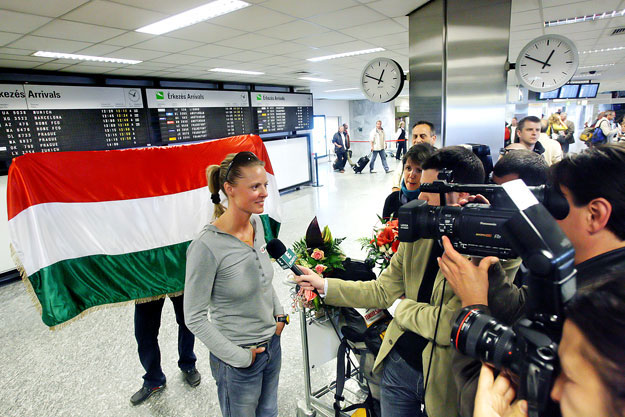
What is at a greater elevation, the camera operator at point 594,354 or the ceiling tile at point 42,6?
the ceiling tile at point 42,6

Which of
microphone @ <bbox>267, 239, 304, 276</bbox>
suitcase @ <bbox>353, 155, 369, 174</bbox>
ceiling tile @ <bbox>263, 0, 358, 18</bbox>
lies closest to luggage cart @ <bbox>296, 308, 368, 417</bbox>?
microphone @ <bbox>267, 239, 304, 276</bbox>

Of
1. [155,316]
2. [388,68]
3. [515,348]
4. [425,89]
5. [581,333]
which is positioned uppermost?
[388,68]

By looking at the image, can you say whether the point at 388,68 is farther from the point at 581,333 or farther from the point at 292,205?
the point at 292,205

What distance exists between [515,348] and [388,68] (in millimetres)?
3416

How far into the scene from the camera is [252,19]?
3.00 m

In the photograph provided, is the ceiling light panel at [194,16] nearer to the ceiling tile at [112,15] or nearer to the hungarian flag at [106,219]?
the ceiling tile at [112,15]

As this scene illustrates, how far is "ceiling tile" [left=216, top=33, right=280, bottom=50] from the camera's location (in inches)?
141

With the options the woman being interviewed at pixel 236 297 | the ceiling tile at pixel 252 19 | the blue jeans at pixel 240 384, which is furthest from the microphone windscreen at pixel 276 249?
the ceiling tile at pixel 252 19

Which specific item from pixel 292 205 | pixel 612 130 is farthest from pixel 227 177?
pixel 612 130

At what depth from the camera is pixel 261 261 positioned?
1.45 meters

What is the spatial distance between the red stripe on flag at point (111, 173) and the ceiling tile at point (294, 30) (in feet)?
4.61

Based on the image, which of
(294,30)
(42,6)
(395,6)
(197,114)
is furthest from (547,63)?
(197,114)

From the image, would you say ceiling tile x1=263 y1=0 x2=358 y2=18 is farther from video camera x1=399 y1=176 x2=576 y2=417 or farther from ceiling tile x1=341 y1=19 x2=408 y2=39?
video camera x1=399 y1=176 x2=576 y2=417

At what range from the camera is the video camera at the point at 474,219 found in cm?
81
